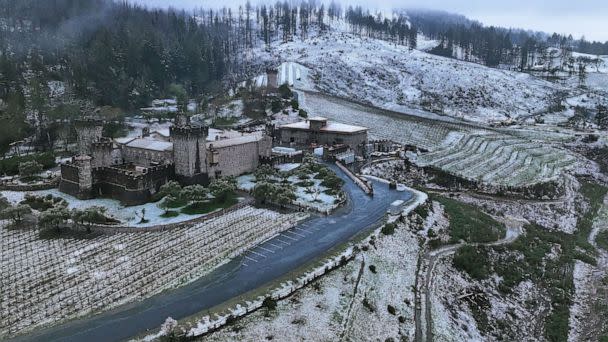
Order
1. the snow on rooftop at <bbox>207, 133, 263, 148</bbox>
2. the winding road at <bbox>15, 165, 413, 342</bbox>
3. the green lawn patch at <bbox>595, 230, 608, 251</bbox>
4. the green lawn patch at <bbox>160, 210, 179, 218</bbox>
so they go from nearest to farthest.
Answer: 1. the winding road at <bbox>15, 165, 413, 342</bbox>
2. the green lawn patch at <bbox>160, 210, 179, 218</bbox>
3. the green lawn patch at <bbox>595, 230, 608, 251</bbox>
4. the snow on rooftop at <bbox>207, 133, 263, 148</bbox>

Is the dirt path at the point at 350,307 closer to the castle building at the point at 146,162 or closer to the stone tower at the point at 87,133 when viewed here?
the castle building at the point at 146,162

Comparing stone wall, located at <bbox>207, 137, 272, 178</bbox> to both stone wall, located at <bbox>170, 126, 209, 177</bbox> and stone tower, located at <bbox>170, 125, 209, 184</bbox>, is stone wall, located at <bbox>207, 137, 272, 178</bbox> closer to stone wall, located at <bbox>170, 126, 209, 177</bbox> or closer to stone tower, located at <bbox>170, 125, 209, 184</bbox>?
stone tower, located at <bbox>170, 125, 209, 184</bbox>

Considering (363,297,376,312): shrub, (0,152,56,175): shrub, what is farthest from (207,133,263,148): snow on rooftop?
(363,297,376,312): shrub

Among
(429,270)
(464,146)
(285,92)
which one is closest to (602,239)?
(429,270)

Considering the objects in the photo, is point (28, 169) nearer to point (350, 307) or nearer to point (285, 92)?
point (350, 307)

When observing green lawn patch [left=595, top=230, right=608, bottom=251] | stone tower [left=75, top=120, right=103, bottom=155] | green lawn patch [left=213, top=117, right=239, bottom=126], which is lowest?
green lawn patch [left=595, top=230, right=608, bottom=251]

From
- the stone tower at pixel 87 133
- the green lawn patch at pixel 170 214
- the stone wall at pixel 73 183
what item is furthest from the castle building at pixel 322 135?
the stone wall at pixel 73 183
